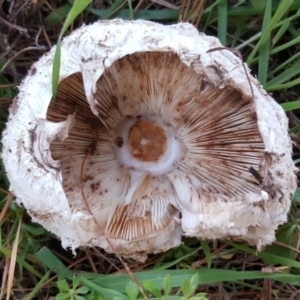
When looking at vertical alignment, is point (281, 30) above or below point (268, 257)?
above

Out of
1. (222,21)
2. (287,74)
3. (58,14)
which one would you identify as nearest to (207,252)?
(287,74)

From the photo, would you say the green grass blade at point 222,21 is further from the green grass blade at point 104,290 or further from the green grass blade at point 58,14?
the green grass blade at point 104,290

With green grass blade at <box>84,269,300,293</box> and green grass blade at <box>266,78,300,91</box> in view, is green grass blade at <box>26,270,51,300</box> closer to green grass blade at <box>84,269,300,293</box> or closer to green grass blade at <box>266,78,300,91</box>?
green grass blade at <box>84,269,300,293</box>

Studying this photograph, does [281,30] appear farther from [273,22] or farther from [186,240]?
[186,240]

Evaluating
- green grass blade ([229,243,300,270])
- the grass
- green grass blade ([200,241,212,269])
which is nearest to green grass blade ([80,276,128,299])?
the grass

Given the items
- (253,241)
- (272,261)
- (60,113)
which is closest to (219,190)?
(253,241)

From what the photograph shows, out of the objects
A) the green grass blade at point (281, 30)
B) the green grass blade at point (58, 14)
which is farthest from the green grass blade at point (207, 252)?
the green grass blade at point (58, 14)
